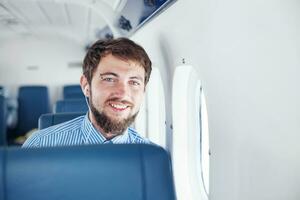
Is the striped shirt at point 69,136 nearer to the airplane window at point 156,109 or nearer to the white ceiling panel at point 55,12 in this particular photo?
the airplane window at point 156,109

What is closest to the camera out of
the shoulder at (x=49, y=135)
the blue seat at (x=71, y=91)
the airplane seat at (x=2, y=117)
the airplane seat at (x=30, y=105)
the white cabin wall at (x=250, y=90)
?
the white cabin wall at (x=250, y=90)

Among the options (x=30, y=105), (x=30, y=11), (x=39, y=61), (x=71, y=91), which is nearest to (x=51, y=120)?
(x=30, y=11)

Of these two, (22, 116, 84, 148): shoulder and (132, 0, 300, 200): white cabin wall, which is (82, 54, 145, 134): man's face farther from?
(132, 0, 300, 200): white cabin wall

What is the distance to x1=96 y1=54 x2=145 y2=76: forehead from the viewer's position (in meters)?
1.58

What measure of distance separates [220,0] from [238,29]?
0.21m

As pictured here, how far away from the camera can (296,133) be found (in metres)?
1.14

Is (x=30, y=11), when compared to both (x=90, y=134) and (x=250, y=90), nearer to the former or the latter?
(x=90, y=134)

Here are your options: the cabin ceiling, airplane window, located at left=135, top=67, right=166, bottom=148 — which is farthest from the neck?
airplane window, located at left=135, top=67, right=166, bottom=148

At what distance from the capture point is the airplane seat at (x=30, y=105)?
23.0 feet

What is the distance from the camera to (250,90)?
1.35 meters

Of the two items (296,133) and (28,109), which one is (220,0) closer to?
(296,133)

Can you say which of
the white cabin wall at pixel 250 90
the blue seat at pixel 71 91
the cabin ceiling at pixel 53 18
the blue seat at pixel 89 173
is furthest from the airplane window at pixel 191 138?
the blue seat at pixel 71 91

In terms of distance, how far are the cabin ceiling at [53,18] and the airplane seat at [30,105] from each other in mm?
1077

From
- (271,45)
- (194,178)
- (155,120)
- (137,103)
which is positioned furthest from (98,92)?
(155,120)
